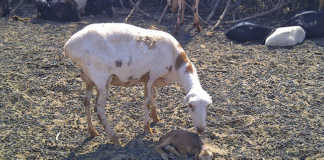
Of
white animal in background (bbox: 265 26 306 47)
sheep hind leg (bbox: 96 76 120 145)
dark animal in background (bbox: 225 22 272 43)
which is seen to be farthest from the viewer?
dark animal in background (bbox: 225 22 272 43)

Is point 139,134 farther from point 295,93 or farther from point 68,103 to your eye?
point 295,93

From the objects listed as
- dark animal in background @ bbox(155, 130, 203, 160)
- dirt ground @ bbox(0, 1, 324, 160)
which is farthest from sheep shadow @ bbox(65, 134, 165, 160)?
dark animal in background @ bbox(155, 130, 203, 160)

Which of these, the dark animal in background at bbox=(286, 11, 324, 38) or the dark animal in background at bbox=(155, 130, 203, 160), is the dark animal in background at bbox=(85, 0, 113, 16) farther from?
the dark animal in background at bbox=(155, 130, 203, 160)

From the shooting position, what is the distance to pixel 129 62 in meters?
4.57

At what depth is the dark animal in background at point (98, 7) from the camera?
11023mm

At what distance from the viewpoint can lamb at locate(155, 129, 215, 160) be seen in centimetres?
435

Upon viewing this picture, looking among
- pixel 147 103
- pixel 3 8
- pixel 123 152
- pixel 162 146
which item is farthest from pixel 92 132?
pixel 3 8

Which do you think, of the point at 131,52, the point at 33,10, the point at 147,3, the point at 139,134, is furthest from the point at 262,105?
the point at 33,10

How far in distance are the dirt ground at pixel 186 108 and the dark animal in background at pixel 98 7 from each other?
2508 mm

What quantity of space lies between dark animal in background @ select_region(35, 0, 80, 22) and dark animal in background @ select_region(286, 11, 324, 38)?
219 inches

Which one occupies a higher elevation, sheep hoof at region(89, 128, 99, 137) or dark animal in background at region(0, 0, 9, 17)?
dark animal in background at region(0, 0, 9, 17)

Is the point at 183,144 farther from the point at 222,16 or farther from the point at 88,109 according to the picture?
the point at 222,16

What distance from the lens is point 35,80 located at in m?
6.59

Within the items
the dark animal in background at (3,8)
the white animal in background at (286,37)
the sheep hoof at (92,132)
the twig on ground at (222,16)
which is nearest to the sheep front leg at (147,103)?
the sheep hoof at (92,132)
